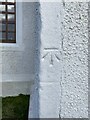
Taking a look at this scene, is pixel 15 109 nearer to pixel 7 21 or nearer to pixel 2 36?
pixel 2 36

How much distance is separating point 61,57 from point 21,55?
4.26 meters

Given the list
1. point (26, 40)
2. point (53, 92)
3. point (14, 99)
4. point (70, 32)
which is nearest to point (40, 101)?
point (53, 92)

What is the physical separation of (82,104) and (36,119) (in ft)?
0.68

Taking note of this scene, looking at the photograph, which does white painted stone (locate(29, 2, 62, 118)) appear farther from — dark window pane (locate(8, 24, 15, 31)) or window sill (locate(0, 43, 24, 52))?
dark window pane (locate(8, 24, 15, 31))

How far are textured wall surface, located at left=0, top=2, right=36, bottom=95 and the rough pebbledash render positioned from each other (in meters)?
4.04

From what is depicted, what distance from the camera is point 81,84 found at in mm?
898

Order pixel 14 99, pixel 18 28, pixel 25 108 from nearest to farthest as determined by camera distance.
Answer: pixel 25 108
pixel 14 99
pixel 18 28

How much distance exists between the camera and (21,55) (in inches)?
200

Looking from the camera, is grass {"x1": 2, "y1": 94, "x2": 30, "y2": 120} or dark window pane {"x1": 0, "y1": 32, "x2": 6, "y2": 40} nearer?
grass {"x1": 2, "y1": 94, "x2": 30, "y2": 120}

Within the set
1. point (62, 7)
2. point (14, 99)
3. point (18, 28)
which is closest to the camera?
point (62, 7)

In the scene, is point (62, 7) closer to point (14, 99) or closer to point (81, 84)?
point (81, 84)

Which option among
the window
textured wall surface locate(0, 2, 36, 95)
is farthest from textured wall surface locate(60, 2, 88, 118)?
the window

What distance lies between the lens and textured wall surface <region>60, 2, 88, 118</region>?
847 mm

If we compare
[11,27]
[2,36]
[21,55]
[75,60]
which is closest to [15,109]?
[21,55]
